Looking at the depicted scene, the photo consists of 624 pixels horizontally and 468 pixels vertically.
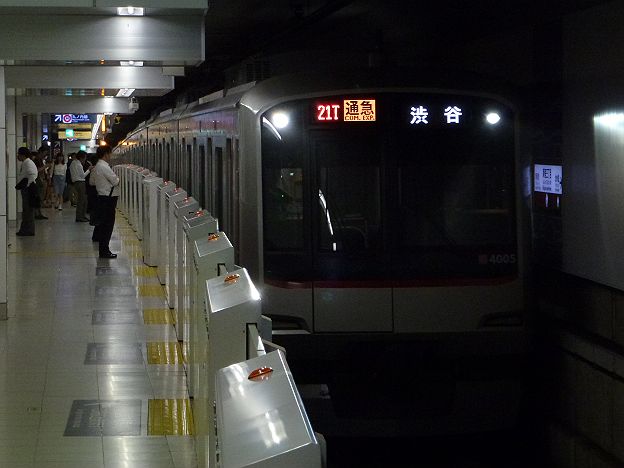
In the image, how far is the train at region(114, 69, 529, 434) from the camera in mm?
7918

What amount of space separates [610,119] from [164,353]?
4.13m

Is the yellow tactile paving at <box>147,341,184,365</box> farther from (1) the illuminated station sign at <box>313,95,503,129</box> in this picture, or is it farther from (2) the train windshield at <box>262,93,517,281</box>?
(1) the illuminated station sign at <box>313,95,503,129</box>

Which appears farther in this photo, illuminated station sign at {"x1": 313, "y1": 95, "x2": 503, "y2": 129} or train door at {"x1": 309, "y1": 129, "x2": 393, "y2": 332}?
illuminated station sign at {"x1": 313, "y1": 95, "x2": 503, "y2": 129}

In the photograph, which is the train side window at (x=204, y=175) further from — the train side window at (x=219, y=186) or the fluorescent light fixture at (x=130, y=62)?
the fluorescent light fixture at (x=130, y=62)

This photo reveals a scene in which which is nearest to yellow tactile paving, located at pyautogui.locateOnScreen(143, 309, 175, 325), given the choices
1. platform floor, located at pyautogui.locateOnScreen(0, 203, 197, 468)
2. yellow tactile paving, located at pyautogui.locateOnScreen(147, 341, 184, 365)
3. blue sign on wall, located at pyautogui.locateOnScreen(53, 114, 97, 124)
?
platform floor, located at pyautogui.locateOnScreen(0, 203, 197, 468)

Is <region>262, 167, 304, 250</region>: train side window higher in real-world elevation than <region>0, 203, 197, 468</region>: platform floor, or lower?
higher

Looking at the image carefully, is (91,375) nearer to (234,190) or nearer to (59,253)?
(234,190)

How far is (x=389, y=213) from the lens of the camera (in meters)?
8.17

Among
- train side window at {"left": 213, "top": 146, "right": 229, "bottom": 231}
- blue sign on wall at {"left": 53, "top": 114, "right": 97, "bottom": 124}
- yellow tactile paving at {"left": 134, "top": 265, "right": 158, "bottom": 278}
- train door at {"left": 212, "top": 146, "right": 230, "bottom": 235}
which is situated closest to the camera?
train door at {"left": 212, "top": 146, "right": 230, "bottom": 235}

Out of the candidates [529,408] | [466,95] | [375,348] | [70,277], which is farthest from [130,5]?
[70,277]

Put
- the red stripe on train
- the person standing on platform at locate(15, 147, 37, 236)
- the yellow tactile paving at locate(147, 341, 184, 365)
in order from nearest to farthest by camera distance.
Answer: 1. the red stripe on train
2. the yellow tactile paving at locate(147, 341, 184, 365)
3. the person standing on platform at locate(15, 147, 37, 236)

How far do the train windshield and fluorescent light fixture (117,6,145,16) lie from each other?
6.40 ft

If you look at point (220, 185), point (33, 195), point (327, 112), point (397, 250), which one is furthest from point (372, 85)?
point (33, 195)

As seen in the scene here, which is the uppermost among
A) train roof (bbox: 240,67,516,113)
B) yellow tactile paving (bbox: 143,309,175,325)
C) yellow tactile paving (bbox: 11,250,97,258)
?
train roof (bbox: 240,67,516,113)
